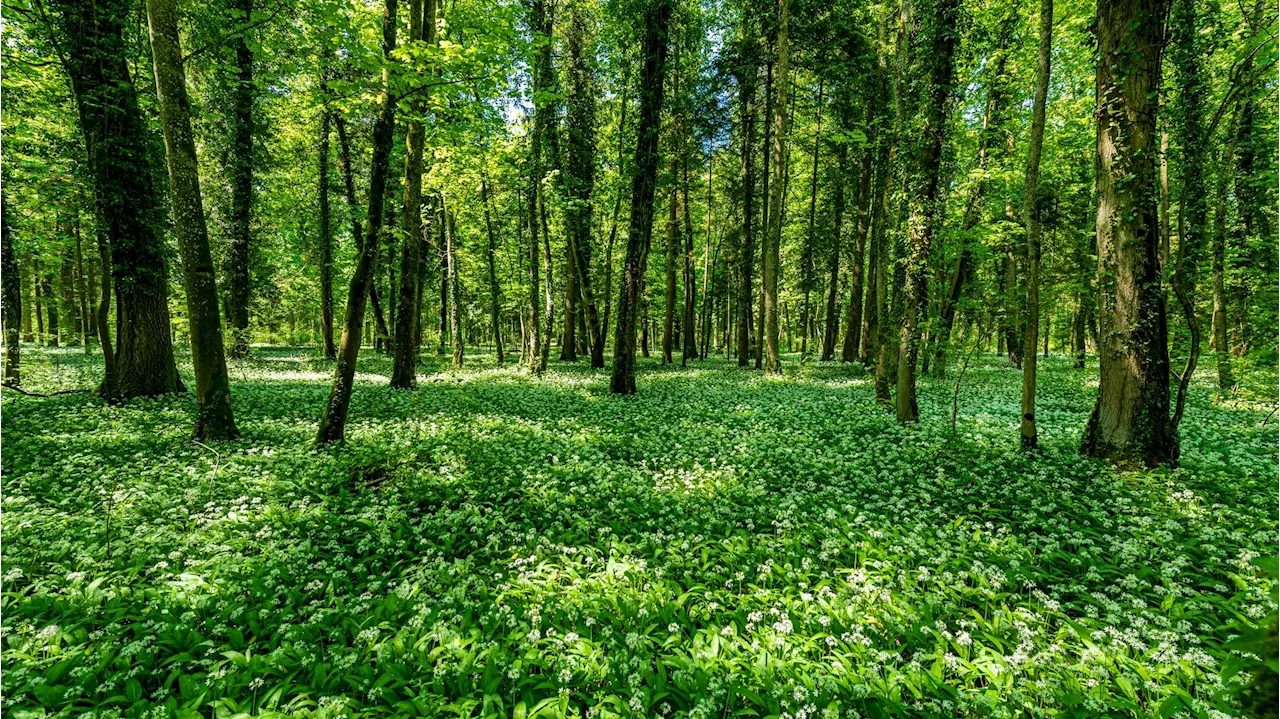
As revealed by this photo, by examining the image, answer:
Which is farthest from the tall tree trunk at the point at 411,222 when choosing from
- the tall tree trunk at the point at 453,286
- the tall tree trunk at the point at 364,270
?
the tall tree trunk at the point at 453,286

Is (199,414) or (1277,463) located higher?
(199,414)

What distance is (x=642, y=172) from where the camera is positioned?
14.7 metres

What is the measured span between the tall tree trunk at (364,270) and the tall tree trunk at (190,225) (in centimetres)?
172

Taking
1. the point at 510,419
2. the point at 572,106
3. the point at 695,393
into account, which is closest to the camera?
the point at 510,419

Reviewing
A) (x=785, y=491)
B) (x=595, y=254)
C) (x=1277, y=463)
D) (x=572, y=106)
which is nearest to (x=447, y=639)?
(x=785, y=491)

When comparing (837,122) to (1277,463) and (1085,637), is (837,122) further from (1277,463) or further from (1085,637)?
(1085,637)

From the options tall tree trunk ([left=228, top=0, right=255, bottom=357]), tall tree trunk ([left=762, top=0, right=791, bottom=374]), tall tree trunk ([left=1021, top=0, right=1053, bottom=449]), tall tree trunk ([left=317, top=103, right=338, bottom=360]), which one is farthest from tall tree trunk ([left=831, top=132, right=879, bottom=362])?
tall tree trunk ([left=228, top=0, right=255, bottom=357])

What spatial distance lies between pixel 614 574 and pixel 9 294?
15.4 meters

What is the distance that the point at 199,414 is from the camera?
8.02 m

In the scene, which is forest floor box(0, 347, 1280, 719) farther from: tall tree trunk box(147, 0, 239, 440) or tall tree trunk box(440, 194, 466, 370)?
tall tree trunk box(440, 194, 466, 370)

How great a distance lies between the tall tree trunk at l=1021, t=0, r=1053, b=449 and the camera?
7.93m

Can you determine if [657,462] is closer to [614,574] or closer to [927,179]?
[614,574]

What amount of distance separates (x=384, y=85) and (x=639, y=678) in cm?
926

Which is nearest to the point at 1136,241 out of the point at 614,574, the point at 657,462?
the point at 657,462
